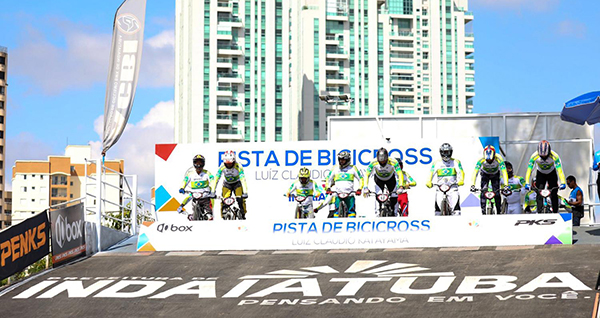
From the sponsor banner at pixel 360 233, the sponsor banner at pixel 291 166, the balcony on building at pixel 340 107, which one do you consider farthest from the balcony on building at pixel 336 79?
the sponsor banner at pixel 360 233

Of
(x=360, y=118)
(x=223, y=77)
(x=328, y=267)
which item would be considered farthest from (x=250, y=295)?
(x=223, y=77)

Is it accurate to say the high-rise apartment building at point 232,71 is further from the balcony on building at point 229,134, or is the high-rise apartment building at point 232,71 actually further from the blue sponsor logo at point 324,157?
the blue sponsor logo at point 324,157

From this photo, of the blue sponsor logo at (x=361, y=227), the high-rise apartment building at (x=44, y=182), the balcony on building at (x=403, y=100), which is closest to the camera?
the blue sponsor logo at (x=361, y=227)

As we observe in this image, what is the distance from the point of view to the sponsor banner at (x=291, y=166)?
24344 millimetres

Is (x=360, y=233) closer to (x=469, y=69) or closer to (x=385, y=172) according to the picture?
(x=385, y=172)

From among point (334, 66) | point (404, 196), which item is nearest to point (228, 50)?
point (334, 66)

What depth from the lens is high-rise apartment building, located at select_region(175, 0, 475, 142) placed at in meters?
121

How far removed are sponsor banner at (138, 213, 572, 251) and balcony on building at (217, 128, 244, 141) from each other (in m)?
102

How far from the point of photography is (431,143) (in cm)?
2448

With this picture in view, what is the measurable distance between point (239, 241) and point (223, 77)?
104 metres

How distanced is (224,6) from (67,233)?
350 ft

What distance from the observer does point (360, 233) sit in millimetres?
18391

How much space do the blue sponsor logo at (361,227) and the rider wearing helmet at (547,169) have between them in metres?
3.14

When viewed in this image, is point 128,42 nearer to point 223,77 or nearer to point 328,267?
point 328,267
